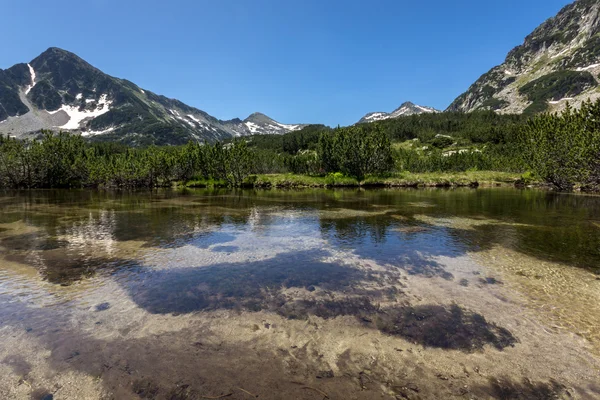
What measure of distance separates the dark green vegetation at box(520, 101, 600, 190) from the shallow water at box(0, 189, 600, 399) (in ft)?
143

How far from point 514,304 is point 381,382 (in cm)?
714

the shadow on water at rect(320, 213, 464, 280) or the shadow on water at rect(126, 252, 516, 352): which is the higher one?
the shadow on water at rect(320, 213, 464, 280)

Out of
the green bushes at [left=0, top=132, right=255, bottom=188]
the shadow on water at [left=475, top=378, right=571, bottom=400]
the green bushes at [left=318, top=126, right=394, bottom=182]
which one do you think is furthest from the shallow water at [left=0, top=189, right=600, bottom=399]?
the green bushes at [left=318, top=126, right=394, bottom=182]

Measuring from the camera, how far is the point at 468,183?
9612cm

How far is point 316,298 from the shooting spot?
11.6 meters

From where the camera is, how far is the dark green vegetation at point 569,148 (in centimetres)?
5097

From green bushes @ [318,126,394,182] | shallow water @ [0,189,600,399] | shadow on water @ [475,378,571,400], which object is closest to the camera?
shadow on water @ [475,378,571,400]

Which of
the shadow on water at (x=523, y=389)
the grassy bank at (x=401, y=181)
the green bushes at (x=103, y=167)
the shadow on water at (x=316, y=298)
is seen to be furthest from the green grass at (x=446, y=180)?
the shadow on water at (x=523, y=389)

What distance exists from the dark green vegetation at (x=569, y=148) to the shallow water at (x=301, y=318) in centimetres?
4354

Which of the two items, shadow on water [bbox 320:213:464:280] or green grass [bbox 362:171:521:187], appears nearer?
shadow on water [bbox 320:213:464:280]

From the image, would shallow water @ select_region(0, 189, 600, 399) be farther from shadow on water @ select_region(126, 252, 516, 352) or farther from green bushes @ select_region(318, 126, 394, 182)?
green bushes @ select_region(318, 126, 394, 182)

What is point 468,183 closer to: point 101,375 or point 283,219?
point 283,219

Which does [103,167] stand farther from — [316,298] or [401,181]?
[316,298]

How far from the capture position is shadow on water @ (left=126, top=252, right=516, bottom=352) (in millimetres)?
9055
